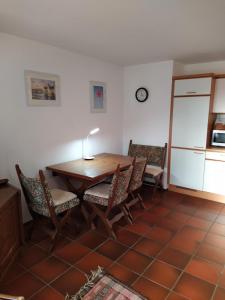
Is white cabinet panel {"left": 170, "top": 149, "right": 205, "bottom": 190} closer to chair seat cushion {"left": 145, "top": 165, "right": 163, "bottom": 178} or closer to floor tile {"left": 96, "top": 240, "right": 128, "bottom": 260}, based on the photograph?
chair seat cushion {"left": 145, "top": 165, "right": 163, "bottom": 178}

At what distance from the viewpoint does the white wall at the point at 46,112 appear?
8.32 ft

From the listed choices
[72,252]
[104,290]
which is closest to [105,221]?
[72,252]

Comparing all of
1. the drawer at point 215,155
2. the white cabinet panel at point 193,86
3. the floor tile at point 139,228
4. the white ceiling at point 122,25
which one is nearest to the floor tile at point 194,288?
the floor tile at point 139,228

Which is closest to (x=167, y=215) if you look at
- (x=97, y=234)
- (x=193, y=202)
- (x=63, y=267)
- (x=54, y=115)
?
(x=193, y=202)

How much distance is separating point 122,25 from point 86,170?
174cm

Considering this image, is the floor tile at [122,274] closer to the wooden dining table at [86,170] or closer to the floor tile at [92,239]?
the floor tile at [92,239]

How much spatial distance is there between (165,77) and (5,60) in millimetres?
2571

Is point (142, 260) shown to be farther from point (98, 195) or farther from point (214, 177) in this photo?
point (214, 177)

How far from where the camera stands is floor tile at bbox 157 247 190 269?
221 centimetres

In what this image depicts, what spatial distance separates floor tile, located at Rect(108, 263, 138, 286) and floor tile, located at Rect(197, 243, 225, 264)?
2.71 ft

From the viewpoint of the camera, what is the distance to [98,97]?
12.4 ft

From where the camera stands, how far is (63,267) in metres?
2.14

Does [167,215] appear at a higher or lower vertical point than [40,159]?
lower

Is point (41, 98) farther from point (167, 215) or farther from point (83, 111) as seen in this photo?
point (167, 215)
